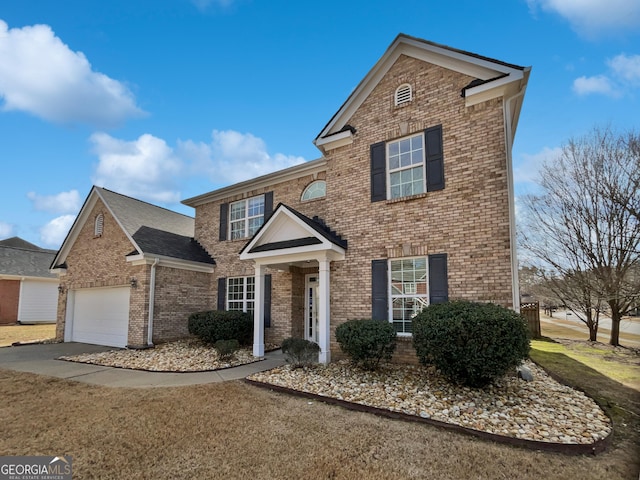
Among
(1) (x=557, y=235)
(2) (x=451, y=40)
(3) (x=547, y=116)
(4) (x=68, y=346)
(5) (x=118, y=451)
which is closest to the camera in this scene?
(5) (x=118, y=451)

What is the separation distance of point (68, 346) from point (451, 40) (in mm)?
17157

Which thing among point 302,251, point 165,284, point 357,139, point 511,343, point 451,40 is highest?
point 451,40

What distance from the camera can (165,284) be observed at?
39.9 ft

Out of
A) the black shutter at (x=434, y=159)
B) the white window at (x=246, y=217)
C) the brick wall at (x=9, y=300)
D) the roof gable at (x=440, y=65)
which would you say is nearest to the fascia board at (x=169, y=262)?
the white window at (x=246, y=217)

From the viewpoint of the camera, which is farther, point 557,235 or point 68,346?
point 557,235

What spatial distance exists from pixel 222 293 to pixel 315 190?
5.65 meters

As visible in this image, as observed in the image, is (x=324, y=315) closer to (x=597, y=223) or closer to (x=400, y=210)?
(x=400, y=210)

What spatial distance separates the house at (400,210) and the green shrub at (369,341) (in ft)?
2.90

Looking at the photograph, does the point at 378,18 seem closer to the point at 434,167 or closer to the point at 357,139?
the point at 357,139

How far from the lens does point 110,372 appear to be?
8.23m

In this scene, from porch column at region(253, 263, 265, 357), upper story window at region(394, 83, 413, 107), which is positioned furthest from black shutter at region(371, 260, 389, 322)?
upper story window at region(394, 83, 413, 107)

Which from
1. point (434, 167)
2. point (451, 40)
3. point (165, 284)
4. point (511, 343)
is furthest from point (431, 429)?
point (165, 284)

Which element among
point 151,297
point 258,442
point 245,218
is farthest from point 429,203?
point 151,297

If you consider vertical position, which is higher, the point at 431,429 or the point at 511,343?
the point at 511,343
